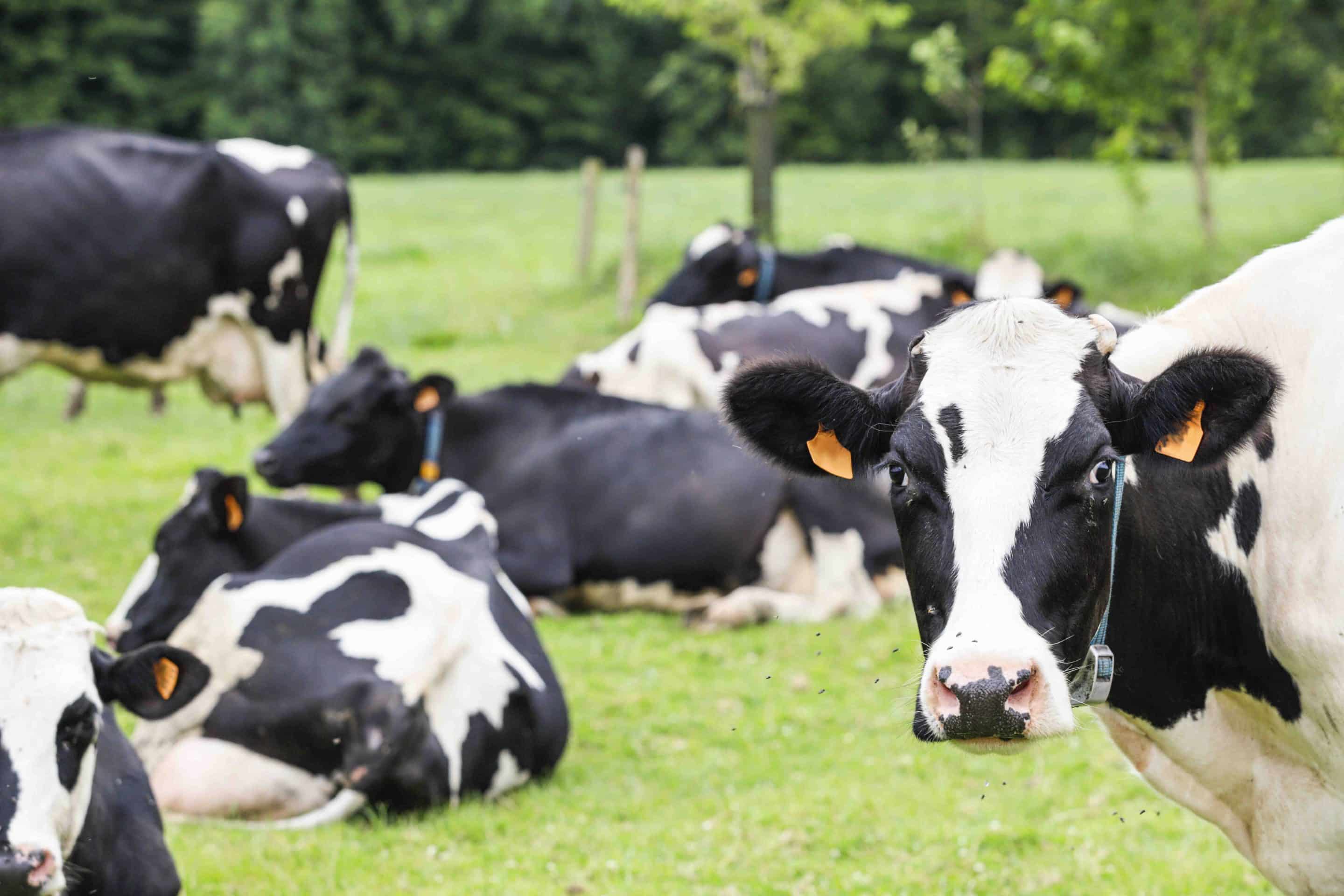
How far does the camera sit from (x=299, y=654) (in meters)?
5.48

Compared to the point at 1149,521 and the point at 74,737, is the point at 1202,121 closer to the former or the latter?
the point at 1149,521

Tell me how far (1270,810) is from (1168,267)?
16.1 meters

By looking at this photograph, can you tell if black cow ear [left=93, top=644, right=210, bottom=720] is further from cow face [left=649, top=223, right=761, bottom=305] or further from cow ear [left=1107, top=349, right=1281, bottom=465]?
cow face [left=649, top=223, right=761, bottom=305]

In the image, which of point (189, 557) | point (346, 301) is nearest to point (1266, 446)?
point (189, 557)

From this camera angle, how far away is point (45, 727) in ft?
12.3

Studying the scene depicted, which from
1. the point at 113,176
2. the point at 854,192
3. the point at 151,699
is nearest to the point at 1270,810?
the point at 151,699

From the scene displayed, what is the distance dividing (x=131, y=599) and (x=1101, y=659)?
5.00 meters

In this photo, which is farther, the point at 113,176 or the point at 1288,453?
the point at 113,176

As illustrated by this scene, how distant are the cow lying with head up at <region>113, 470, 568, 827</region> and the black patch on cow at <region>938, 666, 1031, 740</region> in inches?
113

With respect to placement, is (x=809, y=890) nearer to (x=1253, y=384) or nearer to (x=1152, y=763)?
(x=1152, y=763)

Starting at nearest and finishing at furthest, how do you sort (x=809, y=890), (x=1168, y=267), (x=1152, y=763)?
1. (x=1152, y=763)
2. (x=809, y=890)
3. (x=1168, y=267)

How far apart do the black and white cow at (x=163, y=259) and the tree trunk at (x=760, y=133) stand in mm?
10993

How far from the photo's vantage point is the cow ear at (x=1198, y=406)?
10.5 ft

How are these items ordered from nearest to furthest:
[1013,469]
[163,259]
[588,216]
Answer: [1013,469]
[163,259]
[588,216]
